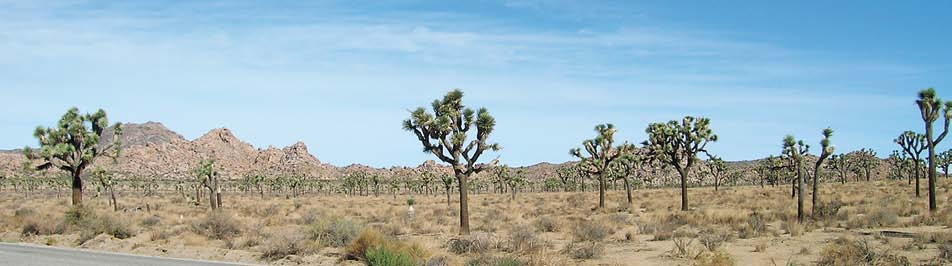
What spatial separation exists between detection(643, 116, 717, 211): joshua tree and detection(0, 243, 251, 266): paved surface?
85.6 feet

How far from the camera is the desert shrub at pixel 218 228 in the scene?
960 inches

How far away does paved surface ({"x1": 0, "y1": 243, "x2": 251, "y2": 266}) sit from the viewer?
16.5 meters

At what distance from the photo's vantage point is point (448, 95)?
2272 cm

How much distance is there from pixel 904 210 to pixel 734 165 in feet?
479

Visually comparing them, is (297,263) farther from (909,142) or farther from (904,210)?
(909,142)

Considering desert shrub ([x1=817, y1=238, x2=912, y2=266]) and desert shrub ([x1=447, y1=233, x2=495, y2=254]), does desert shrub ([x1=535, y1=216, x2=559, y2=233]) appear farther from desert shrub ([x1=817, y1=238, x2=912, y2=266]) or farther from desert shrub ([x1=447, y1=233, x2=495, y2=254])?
desert shrub ([x1=817, y1=238, x2=912, y2=266])

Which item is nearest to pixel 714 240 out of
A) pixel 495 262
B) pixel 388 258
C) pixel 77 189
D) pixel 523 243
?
pixel 523 243

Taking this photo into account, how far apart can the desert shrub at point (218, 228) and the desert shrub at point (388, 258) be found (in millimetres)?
9933

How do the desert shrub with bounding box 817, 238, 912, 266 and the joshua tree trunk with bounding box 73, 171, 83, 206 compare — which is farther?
the joshua tree trunk with bounding box 73, 171, 83, 206

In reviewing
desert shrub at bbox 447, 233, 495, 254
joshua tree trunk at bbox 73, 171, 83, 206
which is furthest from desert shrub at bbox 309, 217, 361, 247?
joshua tree trunk at bbox 73, 171, 83, 206

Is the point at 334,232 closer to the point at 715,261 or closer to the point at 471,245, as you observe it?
the point at 471,245

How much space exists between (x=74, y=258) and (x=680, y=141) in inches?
1160

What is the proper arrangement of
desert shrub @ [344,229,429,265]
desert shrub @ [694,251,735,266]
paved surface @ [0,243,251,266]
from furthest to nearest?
paved surface @ [0,243,251,266] < desert shrub @ [344,229,429,265] < desert shrub @ [694,251,735,266]

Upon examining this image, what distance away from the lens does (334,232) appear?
2127cm
